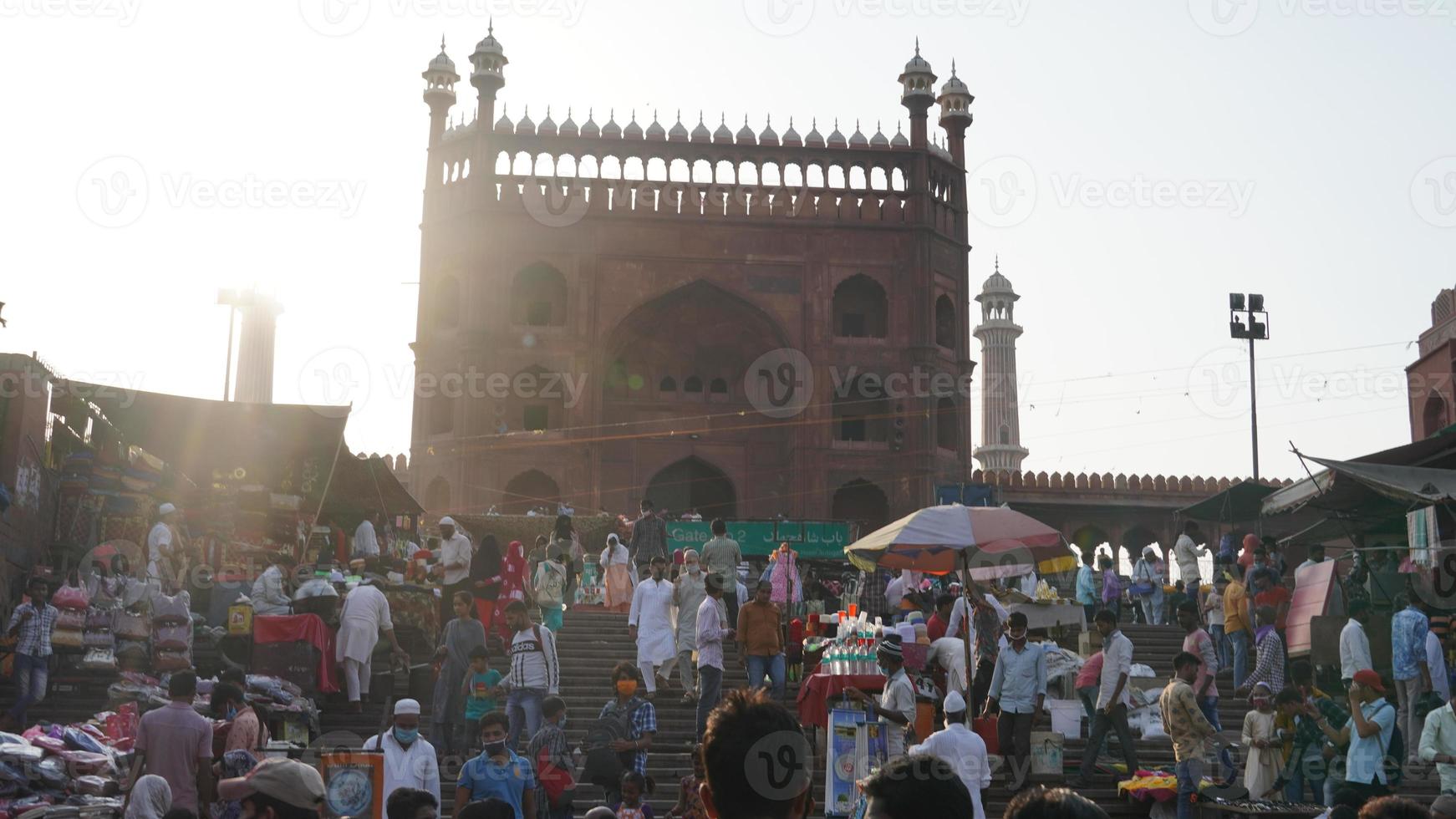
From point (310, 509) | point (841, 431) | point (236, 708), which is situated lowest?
point (236, 708)

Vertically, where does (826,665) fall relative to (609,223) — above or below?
below

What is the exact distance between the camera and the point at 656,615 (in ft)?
41.0

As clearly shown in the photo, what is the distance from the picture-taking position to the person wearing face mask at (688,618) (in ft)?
40.9

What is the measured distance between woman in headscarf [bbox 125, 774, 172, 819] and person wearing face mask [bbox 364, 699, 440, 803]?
3.06ft

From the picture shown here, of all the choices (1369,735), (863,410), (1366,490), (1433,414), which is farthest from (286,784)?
(863,410)

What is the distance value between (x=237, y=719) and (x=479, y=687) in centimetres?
226

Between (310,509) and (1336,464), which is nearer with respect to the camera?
(1336,464)

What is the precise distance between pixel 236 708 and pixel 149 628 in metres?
4.73

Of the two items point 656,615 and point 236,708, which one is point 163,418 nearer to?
point 656,615

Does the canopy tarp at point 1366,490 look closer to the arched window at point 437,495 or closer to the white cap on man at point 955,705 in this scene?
the white cap on man at point 955,705

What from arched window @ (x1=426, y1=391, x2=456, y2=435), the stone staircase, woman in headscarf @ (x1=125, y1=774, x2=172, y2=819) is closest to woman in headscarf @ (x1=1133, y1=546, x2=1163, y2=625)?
the stone staircase

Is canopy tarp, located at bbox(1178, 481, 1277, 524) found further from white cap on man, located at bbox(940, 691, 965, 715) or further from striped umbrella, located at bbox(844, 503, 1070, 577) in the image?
white cap on man, located at bbox(940, 691, 965, 715)

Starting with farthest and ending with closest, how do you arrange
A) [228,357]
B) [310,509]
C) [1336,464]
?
[228,357] < [310,509] < [1336,464]

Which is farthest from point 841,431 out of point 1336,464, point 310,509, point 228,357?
point 1336,464
